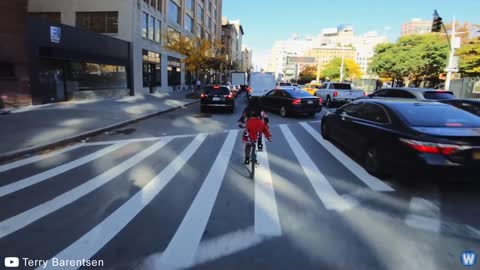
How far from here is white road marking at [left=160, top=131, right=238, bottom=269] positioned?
3564mm

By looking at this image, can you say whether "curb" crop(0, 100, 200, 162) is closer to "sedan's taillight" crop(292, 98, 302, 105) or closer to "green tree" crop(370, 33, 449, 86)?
"sedan's taillight" crop(292, 98, 302, 105)

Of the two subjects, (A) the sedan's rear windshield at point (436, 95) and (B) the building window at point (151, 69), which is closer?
(A) the sedan's rear windshield at point (436, 95)

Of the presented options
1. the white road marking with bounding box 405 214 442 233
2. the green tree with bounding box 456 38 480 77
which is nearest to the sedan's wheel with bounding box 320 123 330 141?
the white road marking with bounding box 405 214 442 233

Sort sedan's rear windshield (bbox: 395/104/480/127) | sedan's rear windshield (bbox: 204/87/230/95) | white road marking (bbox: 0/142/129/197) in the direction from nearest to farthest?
1. white road marking (bbox: 0/142/129/197)
2. sedan's rear windshield (bbox: 395/104/480/127)
3. sedan's rear windshield (bbox: 204/87/230/95)

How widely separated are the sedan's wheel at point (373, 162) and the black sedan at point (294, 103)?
9904mm

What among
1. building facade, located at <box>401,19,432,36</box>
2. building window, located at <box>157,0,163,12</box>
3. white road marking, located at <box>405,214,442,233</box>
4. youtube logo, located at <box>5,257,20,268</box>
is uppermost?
building facade, located at <box>401,19,432,36</box>

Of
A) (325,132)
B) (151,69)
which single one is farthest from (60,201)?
(151,69)

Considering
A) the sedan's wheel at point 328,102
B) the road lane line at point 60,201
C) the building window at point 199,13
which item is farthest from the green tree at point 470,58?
the road lane line at point 60,201

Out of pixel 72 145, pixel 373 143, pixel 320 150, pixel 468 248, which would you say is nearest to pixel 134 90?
pixel 72 145

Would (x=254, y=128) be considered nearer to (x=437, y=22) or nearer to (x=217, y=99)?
(x=217, y=99)

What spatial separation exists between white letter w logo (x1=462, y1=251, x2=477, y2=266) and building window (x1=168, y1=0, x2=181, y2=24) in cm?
3893

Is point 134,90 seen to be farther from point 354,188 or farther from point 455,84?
point 455,84

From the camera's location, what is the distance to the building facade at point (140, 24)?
2823 cm

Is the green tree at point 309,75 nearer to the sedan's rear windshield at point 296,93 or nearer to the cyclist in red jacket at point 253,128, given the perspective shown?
the sedan's rear windshield at point 296,93
